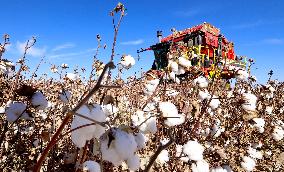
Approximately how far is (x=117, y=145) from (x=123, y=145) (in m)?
0.02

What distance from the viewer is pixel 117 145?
45.3 inches

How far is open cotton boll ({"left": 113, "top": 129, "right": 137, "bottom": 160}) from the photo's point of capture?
1146 millimetres

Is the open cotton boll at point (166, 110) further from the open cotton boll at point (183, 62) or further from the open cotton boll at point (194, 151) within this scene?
the open cotton boll at point (183, 62)

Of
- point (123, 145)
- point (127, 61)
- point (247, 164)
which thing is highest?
point (127, 61)

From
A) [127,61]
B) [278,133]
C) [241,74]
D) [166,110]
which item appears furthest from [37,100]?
[278,133]

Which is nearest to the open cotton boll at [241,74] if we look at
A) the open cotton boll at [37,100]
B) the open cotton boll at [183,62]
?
the open cotton boll at [183,62]

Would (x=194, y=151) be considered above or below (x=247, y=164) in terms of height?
below

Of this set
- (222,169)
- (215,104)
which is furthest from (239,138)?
(222,169)

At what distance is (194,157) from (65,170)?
3.09 feet

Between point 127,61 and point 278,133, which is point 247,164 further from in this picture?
point 127,61

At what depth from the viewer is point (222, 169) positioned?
2424 millimetres

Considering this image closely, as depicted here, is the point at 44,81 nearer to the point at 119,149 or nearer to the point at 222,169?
the point at 222,169

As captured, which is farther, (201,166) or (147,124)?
(201,166)

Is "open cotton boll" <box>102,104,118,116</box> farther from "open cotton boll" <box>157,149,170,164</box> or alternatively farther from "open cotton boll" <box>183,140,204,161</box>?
"open cotton boll" <box>157,149,170,164</box>
